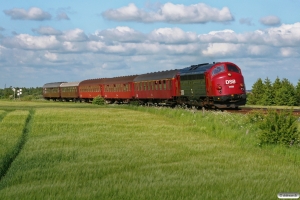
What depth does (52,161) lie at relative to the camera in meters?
14.9

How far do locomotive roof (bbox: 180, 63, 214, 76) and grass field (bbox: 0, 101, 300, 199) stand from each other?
1403 centimetres

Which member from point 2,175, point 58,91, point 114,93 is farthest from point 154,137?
point 58,91

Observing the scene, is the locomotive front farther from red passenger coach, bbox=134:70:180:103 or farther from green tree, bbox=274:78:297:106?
green tree, bbox=274:78:297:106

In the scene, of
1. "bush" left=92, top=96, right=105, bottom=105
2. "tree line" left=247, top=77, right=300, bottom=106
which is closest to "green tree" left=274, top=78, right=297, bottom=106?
"tree line" left=247, top=77, right=300, bottom=106

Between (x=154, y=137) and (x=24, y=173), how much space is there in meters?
9.06

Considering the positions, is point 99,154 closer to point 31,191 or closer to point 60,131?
point 31,191

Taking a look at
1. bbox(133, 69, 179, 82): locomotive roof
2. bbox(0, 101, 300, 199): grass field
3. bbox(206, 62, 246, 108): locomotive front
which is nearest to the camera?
bbox(0, 101, 300, 199): grass field

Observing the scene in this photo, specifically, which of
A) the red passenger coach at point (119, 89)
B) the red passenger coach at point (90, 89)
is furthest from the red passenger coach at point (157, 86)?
the red passenger coach at point (90, 89)

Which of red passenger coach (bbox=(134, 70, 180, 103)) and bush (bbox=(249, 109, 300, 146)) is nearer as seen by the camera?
bush (bbox=(249, 109, 300, 146))

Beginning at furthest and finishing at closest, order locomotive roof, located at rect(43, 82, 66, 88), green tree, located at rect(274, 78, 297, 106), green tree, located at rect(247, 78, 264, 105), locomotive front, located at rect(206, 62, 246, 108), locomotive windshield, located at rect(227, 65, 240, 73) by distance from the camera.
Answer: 1. green tree, located at rect(247, 78, 264, 105)
2. green tree, located at rect(274, 78, 297, 106)
3. locomotive roof, located at rect(43, 82, 66, 88)
4. locomotive windshield, located at rect(227, 65, 240, 73)
5. locomotive front, located at rect(206, 62, 246, 108)

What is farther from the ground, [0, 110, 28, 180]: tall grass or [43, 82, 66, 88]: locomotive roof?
[43, 82, 66, 88]: locomotive roof

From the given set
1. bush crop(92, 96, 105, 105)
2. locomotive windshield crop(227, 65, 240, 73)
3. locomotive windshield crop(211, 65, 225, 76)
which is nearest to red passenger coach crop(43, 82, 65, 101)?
bush crop(92, 96, 105, 105)

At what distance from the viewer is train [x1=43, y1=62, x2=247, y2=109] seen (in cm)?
3525

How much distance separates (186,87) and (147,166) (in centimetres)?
2737
